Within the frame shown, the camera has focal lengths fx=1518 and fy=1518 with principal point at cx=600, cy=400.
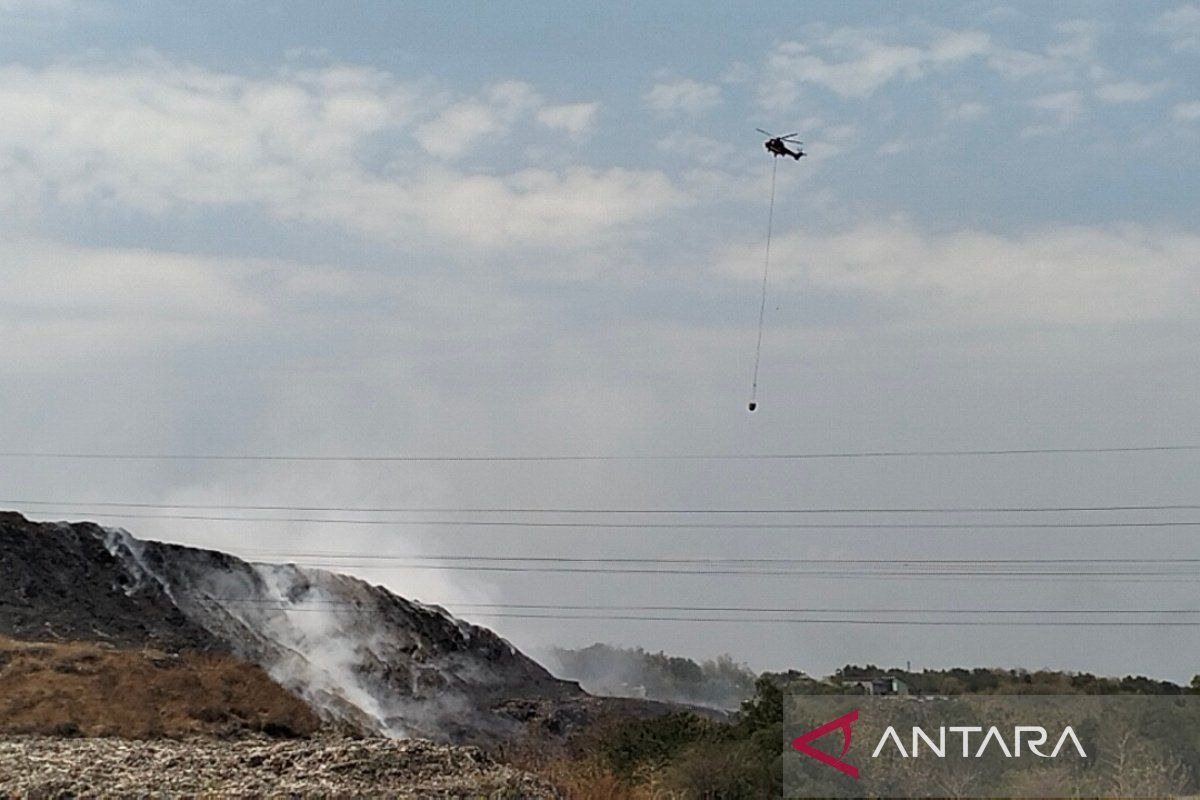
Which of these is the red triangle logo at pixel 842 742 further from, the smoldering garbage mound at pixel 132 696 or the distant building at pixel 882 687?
the smoldering garbage mound at pixel 132 696

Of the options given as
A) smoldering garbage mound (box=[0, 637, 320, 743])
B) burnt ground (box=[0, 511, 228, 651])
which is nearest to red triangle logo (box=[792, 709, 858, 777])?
smoldering garbage mound (box=[0, 637, 320, 743])

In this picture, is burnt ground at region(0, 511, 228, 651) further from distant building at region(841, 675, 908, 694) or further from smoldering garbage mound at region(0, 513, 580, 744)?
distant building at region(841, 675, 908, 694)

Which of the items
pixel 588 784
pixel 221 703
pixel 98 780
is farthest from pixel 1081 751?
pixel 221 703

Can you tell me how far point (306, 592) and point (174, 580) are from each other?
27.6 ft

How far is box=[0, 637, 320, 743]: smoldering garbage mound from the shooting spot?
5406 centimetres

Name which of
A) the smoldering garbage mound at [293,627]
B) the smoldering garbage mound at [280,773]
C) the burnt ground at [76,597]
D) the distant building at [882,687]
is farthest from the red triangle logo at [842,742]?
the burnt ground at [76,597]

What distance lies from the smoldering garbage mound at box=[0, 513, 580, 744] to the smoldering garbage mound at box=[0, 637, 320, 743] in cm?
405

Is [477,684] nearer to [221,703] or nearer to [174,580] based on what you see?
[174,580]

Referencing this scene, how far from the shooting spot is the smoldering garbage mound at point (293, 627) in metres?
70.9

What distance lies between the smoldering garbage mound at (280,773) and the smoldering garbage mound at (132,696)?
13.0 metres

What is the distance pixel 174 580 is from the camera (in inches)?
3206

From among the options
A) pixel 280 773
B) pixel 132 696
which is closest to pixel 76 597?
pixel 132 696

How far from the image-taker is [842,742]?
34875 mm

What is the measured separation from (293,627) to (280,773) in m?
46.7
